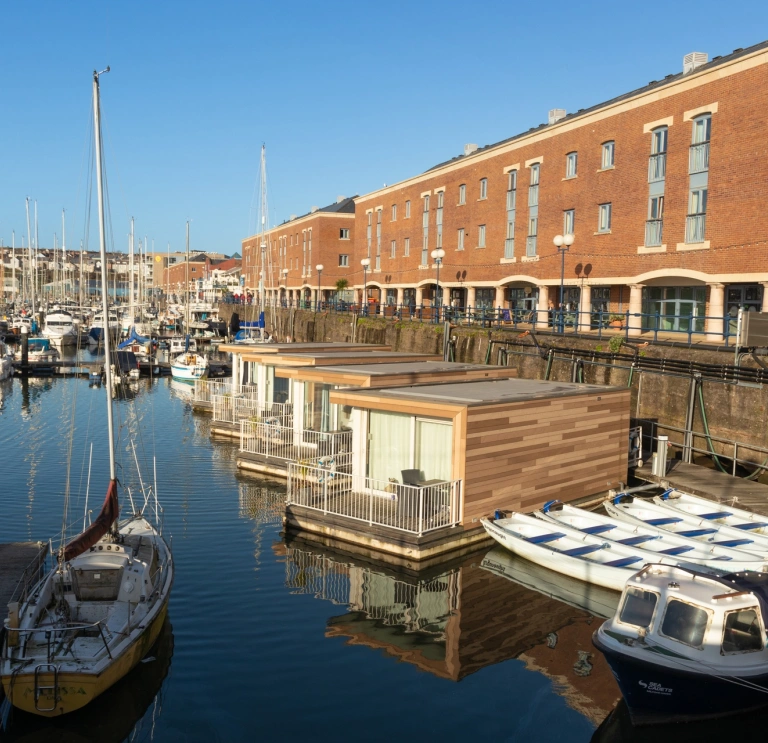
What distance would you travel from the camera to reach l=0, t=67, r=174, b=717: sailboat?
34.8ft

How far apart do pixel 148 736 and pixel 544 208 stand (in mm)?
39145

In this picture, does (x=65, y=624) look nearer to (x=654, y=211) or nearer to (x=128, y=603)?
(x=128, y=603)

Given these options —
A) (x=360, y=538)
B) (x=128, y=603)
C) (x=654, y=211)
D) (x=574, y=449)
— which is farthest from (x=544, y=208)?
(x=128, y=603)

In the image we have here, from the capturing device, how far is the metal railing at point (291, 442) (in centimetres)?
2414

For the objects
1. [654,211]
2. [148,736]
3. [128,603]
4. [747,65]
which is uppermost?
[747,65]

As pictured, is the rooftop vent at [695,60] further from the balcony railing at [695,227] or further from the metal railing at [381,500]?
the metal railing at [381,500]

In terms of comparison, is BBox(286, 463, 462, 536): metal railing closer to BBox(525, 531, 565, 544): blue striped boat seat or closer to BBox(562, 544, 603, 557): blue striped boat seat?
BBox(525, 531, 565, 544): blue striped boat seat

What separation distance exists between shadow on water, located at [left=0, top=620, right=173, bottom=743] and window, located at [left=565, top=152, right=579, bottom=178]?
121 feet

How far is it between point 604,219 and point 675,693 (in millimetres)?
32697

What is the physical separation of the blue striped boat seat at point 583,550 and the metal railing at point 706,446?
8.19 metres

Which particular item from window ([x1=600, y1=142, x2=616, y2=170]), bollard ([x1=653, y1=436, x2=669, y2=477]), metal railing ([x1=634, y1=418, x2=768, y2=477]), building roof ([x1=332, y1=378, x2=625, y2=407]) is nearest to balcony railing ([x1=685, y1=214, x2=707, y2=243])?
window ([x1=600, y1=142, x2=616, y2=170])

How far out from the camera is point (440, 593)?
1623 cm

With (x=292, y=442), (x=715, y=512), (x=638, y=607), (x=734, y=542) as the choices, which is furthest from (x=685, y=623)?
(x=292, y=442)

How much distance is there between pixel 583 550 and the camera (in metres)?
16.8
